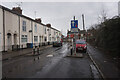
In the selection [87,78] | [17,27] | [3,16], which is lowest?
[87,78]

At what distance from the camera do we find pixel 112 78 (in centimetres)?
449

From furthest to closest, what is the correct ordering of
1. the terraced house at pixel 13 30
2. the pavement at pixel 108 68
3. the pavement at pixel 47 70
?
the terraced house at pixel 13 30 < the pavement at pixel 47 70 < the pavement at pixel 108 68

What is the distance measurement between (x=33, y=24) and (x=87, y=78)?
68.7ft

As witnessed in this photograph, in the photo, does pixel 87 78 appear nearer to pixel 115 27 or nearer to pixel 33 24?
pixel 115 27

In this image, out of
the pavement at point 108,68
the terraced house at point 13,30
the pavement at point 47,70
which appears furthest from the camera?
the terraced house at point 13,30

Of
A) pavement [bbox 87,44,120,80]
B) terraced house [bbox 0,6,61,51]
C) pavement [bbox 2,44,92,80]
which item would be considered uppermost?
terraced house [bbox 0,6,61,51]

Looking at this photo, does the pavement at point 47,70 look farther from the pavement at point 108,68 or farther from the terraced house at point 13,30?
the terraced house at point 13,30

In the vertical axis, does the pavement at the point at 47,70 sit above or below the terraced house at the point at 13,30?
below

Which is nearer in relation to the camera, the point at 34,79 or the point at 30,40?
the point at 34,79

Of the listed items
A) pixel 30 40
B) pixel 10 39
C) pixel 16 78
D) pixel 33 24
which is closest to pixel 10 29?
pixel 10 39

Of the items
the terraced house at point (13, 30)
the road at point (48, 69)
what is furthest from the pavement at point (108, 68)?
the terraced house at point (13, 30)

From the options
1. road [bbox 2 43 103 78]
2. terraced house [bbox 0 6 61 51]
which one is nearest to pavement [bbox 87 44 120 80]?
road [bbox 2 43 103 78]

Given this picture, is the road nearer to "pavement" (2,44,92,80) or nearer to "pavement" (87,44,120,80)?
"pavement" (2,44,92,80)

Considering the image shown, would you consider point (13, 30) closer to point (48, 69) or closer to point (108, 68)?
point (48, 69)
